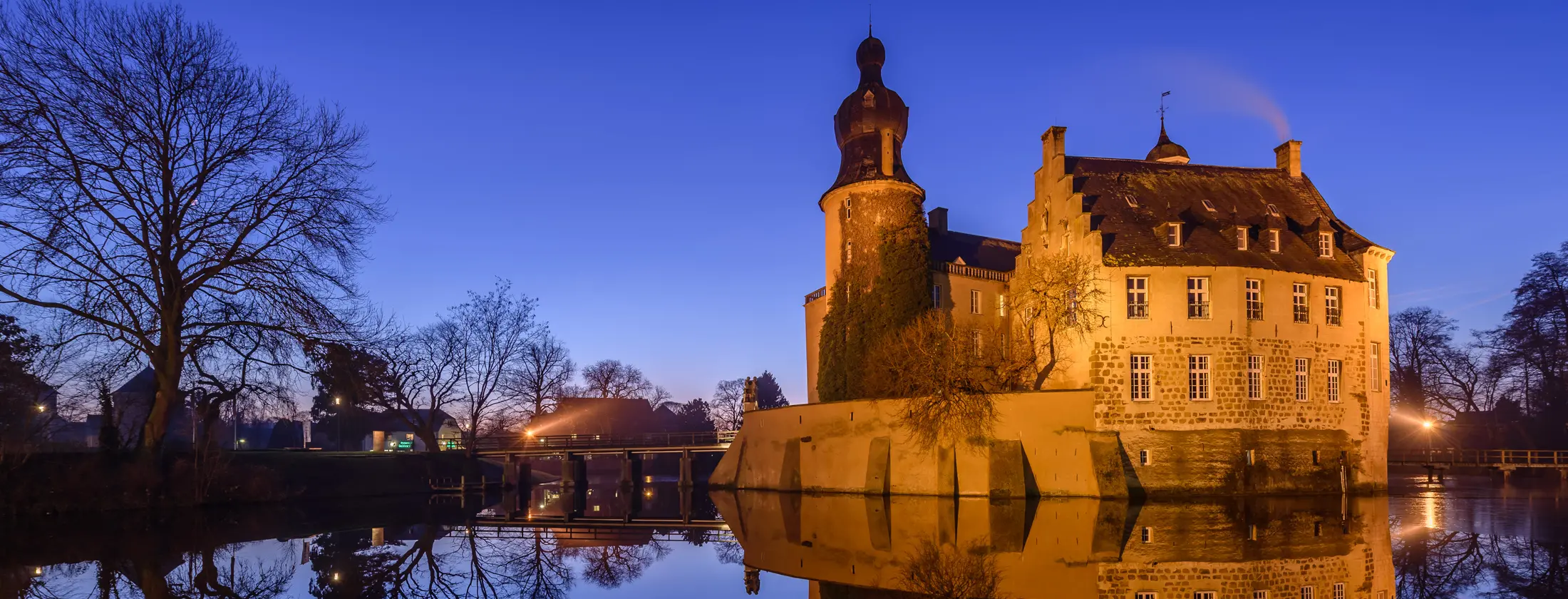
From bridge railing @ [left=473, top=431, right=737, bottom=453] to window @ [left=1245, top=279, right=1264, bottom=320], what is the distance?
75.3ft

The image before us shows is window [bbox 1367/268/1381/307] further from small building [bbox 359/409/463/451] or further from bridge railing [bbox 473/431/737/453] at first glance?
small building [bbox 359/409/463/451]

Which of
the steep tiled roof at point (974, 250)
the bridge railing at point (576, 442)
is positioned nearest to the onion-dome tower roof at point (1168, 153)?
the steep tiled roof at point (974, 250)

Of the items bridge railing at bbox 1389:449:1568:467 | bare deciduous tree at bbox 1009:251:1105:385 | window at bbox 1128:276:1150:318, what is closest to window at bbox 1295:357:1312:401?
window at bbox 1128:276:1150:318

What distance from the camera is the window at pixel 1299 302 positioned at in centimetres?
3191

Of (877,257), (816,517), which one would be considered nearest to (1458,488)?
(877,257)

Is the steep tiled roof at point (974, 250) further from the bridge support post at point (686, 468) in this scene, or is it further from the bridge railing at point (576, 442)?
the bridge support post at point (686, 468)

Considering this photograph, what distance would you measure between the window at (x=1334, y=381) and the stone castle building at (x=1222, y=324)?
0.21ft

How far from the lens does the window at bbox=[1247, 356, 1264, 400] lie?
31109mm

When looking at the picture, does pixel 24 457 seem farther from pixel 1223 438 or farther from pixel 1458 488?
pixel 1458 488

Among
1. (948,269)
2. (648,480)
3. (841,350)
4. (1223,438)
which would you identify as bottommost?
(648,480)

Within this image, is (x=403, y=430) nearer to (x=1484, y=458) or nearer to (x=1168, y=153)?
(x=1168, y=153)

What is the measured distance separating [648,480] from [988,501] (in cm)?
3438

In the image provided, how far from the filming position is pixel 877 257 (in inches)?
1500

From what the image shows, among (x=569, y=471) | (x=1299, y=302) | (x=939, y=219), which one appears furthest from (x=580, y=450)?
(x=1299, y=302)
